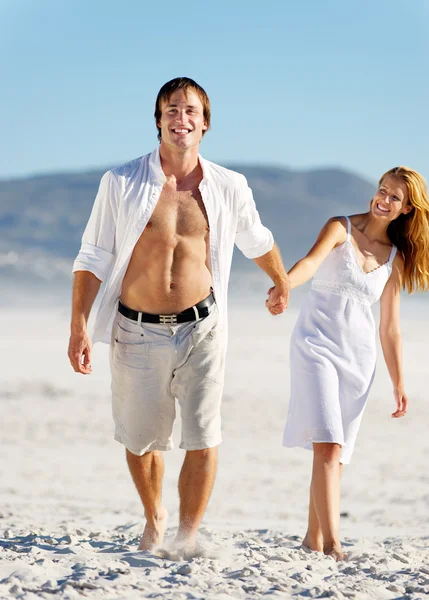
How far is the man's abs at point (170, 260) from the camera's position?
445cm

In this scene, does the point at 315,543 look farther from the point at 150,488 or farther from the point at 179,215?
the point at 179,215

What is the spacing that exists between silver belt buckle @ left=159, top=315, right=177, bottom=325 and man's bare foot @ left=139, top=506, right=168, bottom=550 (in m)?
1.02

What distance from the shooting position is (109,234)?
14.7 ft

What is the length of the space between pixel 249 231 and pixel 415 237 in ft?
3.56

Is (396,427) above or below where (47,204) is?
below

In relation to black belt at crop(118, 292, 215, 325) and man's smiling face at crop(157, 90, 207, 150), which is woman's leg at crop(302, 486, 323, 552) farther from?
man's smiling face at crop(157, 90, 207, 150)

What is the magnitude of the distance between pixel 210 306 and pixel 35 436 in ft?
24.7

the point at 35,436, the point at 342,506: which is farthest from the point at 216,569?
the point at 35,436

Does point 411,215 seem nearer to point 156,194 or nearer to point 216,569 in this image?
point 156,194

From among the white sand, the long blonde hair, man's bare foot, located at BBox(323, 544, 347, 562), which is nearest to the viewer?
the white sand

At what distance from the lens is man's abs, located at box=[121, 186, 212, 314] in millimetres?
4445

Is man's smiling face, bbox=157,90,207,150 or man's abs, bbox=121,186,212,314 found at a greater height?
man's smiling face, bbox=157,90,207,150

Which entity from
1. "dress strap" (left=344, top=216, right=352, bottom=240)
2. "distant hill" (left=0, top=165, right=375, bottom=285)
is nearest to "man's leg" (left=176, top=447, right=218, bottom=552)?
"dress strap" (left=344, top=216, right=352, bottom=240)

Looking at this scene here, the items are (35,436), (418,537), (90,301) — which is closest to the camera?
(90,301)
